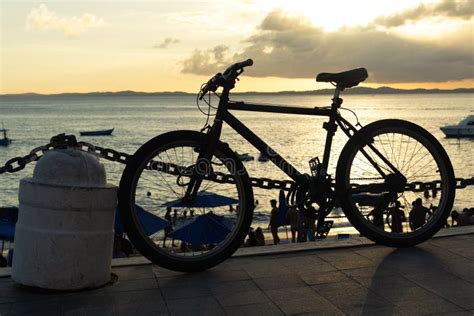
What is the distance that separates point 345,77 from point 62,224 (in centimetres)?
297

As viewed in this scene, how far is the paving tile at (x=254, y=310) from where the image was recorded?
409 cm

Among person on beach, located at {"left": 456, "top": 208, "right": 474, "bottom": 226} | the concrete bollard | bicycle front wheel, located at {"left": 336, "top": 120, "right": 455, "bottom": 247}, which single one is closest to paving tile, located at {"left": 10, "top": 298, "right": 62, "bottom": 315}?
the concrete bollard

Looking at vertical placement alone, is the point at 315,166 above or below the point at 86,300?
above

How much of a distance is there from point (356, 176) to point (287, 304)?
7.11ft

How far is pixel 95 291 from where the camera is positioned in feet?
15.3

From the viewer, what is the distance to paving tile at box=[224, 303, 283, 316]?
13.4 feet

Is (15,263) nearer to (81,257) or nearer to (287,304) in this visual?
(81,257)

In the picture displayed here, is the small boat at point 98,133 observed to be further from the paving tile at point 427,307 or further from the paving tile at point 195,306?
the paving tile at point 427,307

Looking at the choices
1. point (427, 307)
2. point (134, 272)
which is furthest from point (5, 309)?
point (427, 307)

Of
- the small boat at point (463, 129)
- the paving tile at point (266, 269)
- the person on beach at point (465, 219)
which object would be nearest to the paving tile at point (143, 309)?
the paving tile at point (266, 269)

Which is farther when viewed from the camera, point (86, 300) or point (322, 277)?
point (322, 277)

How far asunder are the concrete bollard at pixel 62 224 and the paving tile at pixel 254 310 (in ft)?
4.12

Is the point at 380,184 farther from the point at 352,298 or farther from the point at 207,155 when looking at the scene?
the point at 207,155

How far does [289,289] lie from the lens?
183 inches
